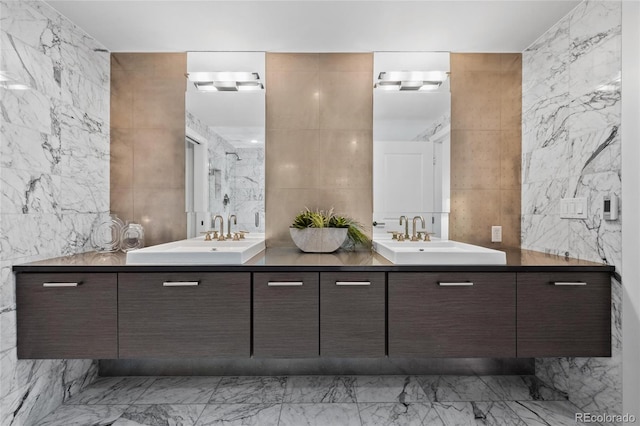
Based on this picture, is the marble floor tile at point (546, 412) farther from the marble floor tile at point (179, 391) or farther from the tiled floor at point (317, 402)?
the marble floor tile at point (179, 391)

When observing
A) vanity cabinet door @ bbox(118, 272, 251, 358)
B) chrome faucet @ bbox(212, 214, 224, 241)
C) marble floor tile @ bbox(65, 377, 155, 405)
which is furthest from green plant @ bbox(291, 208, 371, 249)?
marble floor tile @ bbox(65, 377, 155, 405)

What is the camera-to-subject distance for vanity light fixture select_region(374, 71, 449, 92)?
7.36 feet

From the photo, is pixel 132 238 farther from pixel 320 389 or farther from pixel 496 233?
pixel 496 233

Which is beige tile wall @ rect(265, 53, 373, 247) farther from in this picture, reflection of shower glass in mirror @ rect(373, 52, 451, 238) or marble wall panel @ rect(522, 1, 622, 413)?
marble wall panel @ rect(522, 1, 622, 413)

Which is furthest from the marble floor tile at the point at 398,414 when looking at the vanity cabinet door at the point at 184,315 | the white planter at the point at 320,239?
the white planter at the point at 320,239

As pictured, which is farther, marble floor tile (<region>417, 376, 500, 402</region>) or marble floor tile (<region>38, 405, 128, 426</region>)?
marble floor tile (<region>417, 376, 500, 402</region>)

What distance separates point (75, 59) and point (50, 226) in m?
1.04

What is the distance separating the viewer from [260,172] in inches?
89.4

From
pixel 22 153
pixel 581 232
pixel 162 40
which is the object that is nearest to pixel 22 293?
pixel 22 153

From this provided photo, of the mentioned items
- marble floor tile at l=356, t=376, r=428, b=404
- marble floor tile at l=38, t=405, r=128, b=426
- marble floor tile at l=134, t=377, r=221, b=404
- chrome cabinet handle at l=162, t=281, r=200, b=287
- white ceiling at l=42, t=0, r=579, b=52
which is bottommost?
marble floor tile at l=38, t=405, r=128, b=426

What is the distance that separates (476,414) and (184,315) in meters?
1.65

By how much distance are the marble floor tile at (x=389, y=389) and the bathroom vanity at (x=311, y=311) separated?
1.73ft

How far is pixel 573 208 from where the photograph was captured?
1.79 meters

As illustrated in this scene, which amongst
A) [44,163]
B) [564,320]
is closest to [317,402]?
[564,320]
